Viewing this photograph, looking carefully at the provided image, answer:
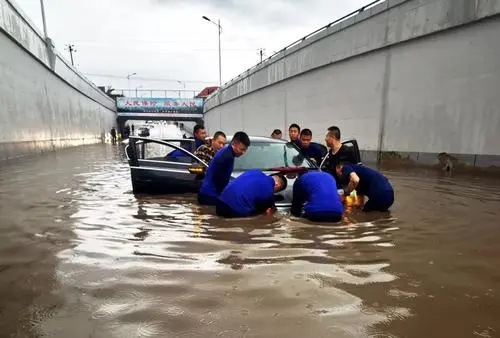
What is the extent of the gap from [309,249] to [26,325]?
2.42m

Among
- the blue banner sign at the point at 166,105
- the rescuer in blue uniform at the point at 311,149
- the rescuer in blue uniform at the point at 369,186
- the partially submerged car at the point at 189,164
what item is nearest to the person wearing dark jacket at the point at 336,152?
the partially submerged car at the point at 189,164

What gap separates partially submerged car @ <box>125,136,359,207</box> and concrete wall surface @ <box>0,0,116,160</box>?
8.20 meters

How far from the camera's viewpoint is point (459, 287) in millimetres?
2906

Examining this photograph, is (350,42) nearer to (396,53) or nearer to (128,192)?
(396,53)

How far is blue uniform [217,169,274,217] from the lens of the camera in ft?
15.8

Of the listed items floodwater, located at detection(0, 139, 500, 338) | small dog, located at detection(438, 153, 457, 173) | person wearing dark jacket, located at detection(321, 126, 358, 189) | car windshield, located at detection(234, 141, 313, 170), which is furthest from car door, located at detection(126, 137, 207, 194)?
small dog, located at detection(438, 153, 457, 173)

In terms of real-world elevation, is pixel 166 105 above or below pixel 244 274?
above

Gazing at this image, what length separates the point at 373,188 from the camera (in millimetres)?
5379

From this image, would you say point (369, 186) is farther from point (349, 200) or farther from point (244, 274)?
point (244, 274)

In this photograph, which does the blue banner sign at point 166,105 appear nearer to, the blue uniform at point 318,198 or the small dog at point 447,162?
the small dog at point 447,162

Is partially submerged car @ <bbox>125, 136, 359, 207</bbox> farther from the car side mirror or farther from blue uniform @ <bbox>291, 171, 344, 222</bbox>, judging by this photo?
blue uniform @ <bbox>291, 171, 344, 222</bbox>

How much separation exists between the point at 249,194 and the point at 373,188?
5.96ft

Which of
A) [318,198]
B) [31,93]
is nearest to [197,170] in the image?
[318,198]

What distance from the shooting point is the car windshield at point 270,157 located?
19.5 ft
